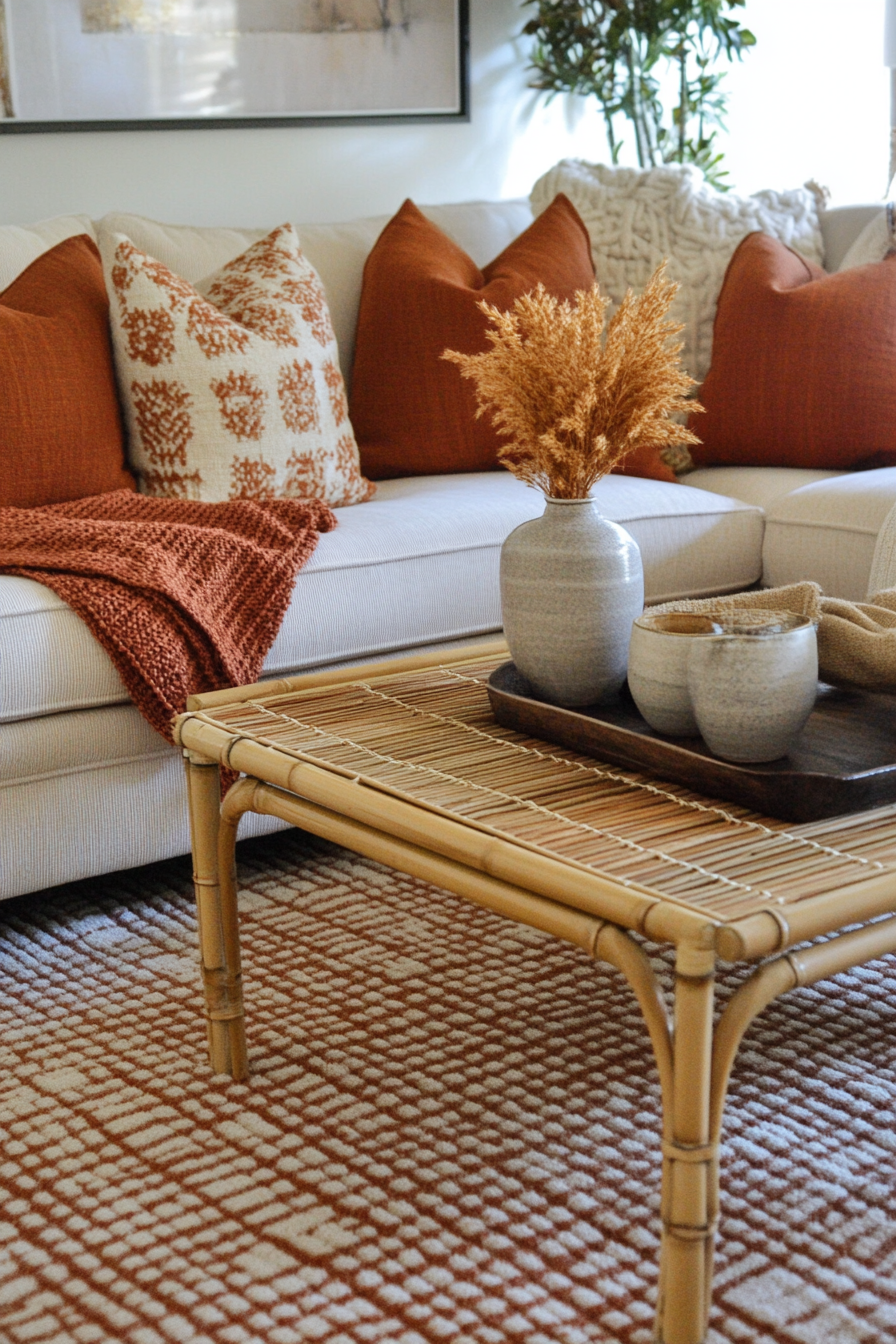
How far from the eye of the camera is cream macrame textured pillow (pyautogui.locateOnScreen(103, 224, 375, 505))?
7.04 ft

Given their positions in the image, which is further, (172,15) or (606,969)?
(172,15)

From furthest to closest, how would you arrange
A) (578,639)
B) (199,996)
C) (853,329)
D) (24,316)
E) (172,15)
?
1. (172,15)
2. (853,329)
3. (24,316)
4. (199,996)
5. (578,639)

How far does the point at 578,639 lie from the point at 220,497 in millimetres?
994

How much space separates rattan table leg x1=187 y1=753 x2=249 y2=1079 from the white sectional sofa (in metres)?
0.38

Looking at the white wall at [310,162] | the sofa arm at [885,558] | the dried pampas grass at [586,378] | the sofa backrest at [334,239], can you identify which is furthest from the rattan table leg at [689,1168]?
the white wall at [310,162]

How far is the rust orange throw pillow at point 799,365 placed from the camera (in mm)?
2379

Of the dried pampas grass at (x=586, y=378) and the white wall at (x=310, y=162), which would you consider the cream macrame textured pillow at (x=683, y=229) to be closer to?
the white wall at (x=310, y=162)

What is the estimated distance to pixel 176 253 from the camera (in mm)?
2451

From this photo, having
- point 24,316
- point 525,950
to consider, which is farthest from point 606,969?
point 24,316

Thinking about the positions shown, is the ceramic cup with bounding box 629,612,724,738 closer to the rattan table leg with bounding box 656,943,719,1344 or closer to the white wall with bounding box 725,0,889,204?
the rattan table leg with bounding box 656,943,719,1344

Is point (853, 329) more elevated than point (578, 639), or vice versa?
point (853, 329)

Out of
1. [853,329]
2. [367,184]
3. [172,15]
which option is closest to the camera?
[853,329]

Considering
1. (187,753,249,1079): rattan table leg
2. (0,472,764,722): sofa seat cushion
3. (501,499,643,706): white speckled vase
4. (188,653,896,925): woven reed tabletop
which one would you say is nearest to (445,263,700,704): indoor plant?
(501,499,643,706): white speckled vase

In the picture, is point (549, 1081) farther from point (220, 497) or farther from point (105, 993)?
point (220, 497)
